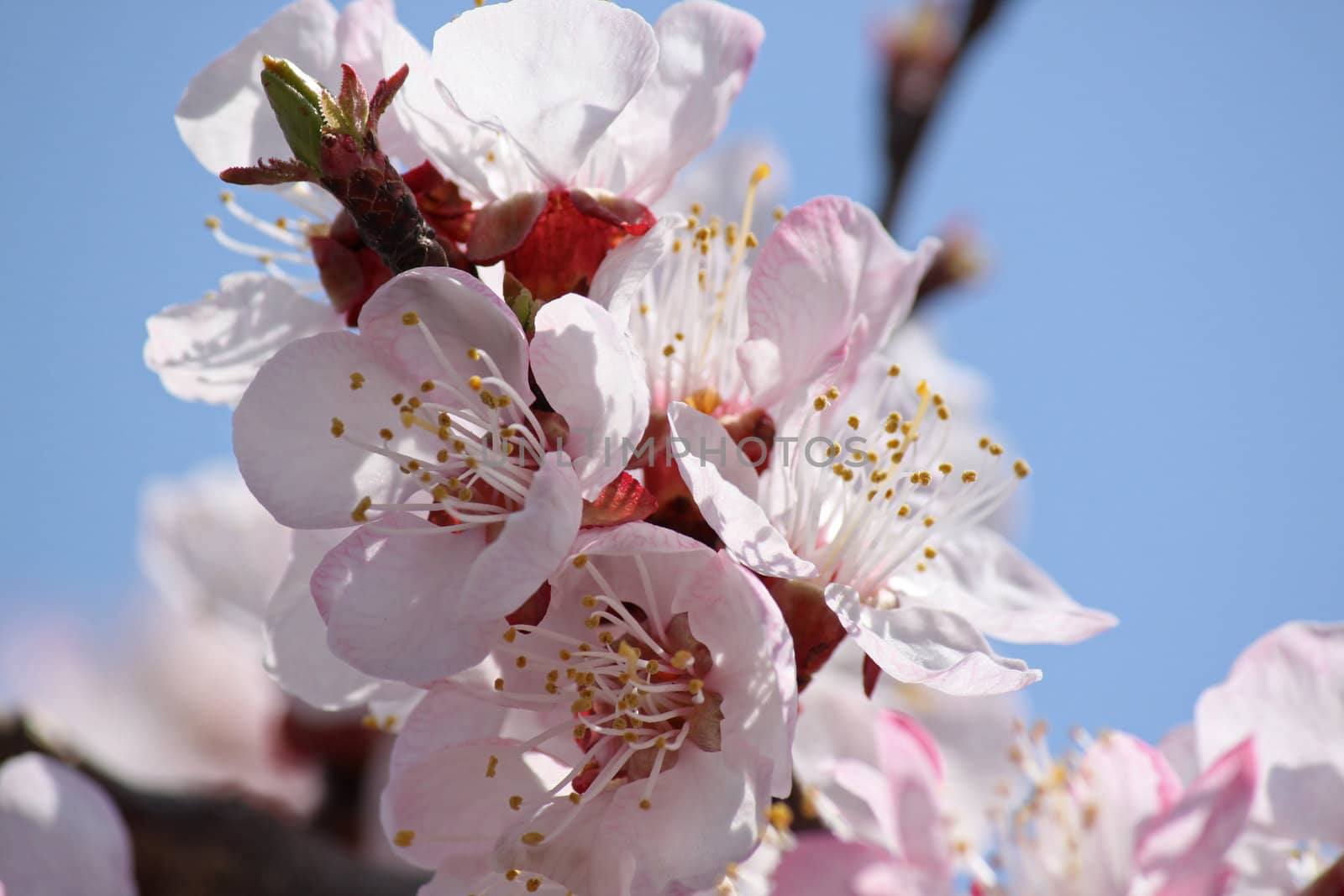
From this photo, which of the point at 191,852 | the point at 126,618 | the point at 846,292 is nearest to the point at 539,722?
the point at 846,292

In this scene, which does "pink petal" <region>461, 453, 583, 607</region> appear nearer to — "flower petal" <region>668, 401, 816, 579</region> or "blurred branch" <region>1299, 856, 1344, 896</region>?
"flower petal" <region>668, 401, 816, 579</region>

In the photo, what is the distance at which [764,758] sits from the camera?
3.06 ft

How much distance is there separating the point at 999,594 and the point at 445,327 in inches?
24.6

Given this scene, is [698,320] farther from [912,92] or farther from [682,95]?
[912,92]

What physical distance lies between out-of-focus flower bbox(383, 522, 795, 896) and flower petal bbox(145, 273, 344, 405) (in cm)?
40

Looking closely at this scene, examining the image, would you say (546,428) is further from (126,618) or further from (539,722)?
(126,618)

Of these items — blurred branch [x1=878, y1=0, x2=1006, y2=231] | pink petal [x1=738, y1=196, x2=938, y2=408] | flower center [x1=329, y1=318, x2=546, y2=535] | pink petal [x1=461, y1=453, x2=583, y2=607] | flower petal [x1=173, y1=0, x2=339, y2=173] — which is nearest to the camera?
pink petal [x1=461, y1=453, x2=583, y2=607]

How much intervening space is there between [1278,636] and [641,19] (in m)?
0.87

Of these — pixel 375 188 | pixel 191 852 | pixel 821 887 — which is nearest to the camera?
pixel 375 188

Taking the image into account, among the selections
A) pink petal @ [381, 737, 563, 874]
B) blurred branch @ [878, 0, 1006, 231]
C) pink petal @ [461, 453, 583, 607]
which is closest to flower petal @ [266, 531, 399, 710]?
pink petal @ [381, 737, 563, 874]

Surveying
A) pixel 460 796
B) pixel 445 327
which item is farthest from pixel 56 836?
pixel 445 327

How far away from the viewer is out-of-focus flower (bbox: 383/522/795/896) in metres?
0.93

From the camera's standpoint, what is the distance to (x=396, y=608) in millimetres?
943

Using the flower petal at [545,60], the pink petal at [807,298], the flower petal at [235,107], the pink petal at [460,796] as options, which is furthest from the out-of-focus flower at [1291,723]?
the flower petal at [235,107]
